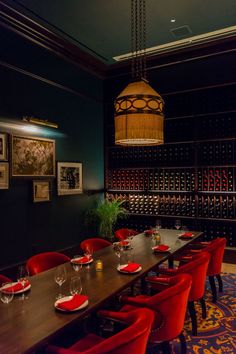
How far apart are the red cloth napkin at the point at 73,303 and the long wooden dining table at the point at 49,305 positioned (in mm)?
35

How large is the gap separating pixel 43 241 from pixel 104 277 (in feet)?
9.04

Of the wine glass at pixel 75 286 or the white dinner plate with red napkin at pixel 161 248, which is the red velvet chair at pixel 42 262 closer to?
the white dinner plate with red napkin at pixel 161 248

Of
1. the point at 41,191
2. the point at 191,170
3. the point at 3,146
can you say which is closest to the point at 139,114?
the point at 3,146

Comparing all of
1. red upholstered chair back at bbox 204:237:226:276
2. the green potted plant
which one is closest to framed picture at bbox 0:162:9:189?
the green potted plant

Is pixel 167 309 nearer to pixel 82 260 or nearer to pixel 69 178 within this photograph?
pixel 82 260

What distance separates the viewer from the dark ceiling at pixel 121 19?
165 inches

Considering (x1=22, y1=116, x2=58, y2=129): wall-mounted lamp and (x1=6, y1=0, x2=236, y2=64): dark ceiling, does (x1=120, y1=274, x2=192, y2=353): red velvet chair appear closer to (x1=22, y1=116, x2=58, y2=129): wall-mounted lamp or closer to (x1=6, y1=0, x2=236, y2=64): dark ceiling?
(x1=22, y1=116, x2=58, y2=129): wall-mounted lamp

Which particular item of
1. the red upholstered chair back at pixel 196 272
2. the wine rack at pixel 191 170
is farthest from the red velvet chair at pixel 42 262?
the wine rack at pixel 191 170

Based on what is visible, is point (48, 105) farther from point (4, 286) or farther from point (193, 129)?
point (4, 286)

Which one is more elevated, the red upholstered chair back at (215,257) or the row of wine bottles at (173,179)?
the row of wine bottles at (173,179)

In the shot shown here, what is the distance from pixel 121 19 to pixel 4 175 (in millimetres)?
2917

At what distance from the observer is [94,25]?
4738 mm

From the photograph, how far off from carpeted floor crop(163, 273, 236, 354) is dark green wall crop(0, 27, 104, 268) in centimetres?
275

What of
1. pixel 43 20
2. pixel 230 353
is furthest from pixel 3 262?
pixel 43 20
